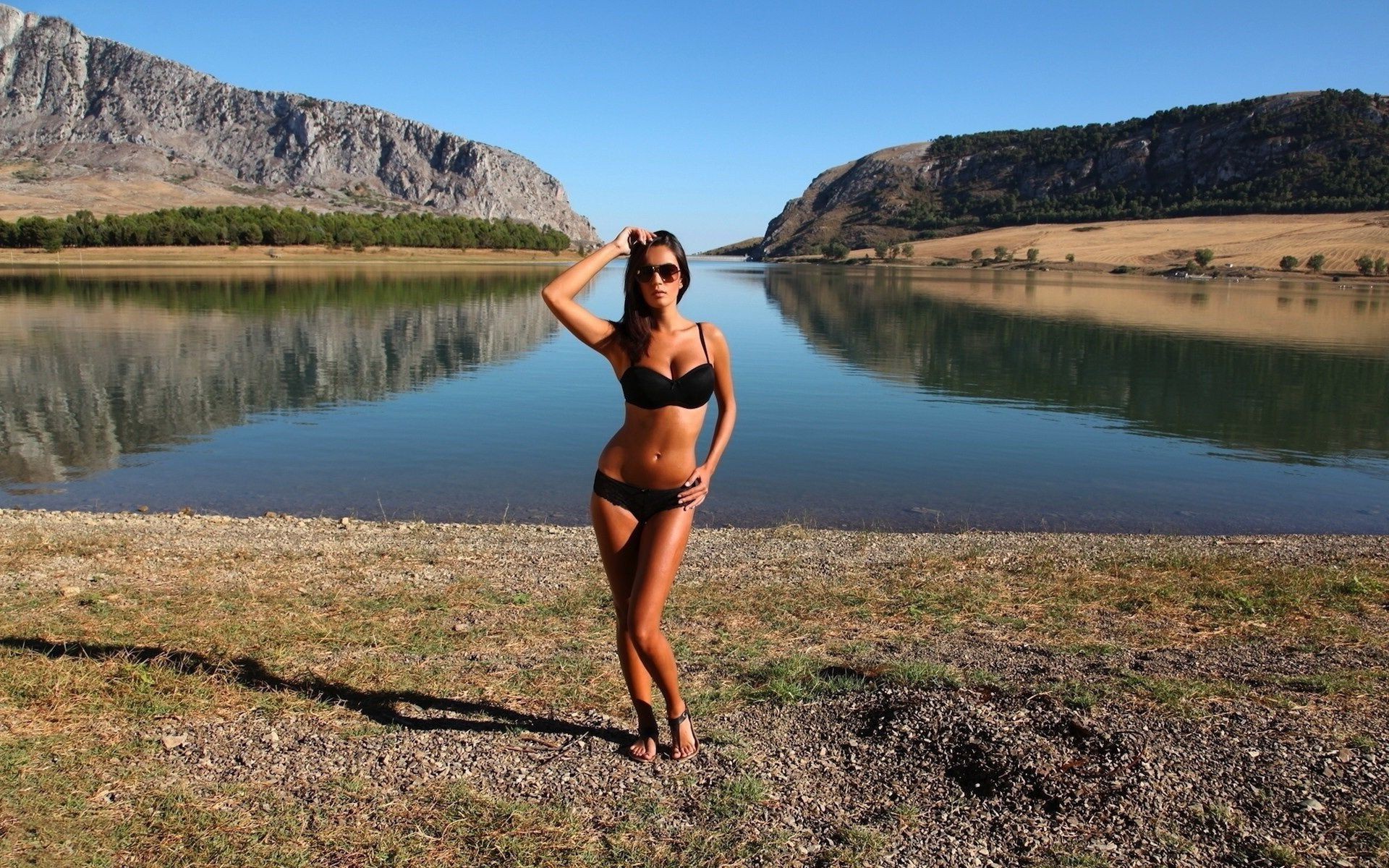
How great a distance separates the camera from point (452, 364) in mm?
37719

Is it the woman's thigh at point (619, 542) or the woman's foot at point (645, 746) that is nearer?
the woman's thigh at point (619, 542)

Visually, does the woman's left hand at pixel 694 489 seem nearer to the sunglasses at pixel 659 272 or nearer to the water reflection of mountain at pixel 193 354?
the sunglasses at pixel 659 272

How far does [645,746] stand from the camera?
213 inches

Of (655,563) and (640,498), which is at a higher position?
(640,498)

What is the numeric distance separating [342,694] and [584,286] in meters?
3.16

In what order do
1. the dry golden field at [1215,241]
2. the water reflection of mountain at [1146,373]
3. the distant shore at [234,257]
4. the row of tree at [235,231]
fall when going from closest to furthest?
the water reflection of mountain at [1146,373], the distant shore at [234,257], the row of tree at [235,231], the dry golden field at [1215,241]

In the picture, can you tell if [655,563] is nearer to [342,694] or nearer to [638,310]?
[638,310]

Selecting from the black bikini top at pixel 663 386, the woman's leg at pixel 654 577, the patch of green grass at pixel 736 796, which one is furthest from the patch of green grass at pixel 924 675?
the black bikini top at pixel 663 386

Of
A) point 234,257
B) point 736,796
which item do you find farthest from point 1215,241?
point 736,796

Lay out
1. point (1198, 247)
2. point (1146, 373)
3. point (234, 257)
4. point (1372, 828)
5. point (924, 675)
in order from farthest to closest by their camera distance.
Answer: point (1198, 247) → point (234, 257) → point (1146, 373) → point (924, 675) → point (1372, 828)

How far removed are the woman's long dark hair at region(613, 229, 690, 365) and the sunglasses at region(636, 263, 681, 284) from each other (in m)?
0.03

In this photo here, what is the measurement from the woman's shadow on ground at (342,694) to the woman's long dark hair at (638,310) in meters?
2.28

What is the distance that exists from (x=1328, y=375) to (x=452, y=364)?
34.0 metres

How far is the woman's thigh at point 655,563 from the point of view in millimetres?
5152
